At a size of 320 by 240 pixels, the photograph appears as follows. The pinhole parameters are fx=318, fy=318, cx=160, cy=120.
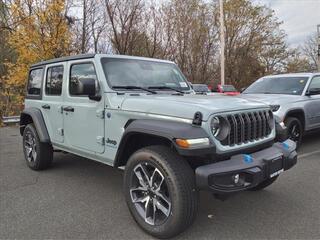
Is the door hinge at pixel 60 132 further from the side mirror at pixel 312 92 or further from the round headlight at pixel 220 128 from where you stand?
the side mirror at pixel 312 92

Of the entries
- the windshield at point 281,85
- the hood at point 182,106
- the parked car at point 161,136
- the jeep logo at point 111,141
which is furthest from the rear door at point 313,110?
the jeep logo at point 111,141

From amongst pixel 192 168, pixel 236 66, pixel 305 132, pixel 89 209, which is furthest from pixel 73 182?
pixel 236 66

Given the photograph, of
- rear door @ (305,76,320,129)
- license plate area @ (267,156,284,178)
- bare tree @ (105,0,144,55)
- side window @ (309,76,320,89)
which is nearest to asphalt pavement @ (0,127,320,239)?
license plate area @ (267,156,284,178)

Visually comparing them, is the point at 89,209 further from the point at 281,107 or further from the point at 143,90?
the point at 281,107

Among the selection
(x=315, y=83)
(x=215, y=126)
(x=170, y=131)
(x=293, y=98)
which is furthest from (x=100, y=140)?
(x=315, y=83)

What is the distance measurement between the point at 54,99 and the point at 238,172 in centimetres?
329

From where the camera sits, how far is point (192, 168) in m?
3.18

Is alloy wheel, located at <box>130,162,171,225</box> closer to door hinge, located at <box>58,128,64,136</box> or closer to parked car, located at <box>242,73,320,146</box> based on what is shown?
door hinge, located at <box>58,128,64,136</box>

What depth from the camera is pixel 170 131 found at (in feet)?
9.78

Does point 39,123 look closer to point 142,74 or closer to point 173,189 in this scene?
point 142,74

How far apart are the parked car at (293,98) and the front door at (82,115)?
11.2ft

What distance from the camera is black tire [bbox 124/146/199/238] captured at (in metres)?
2.90

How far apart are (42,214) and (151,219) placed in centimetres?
138

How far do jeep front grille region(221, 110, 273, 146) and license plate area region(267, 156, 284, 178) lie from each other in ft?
1.02
